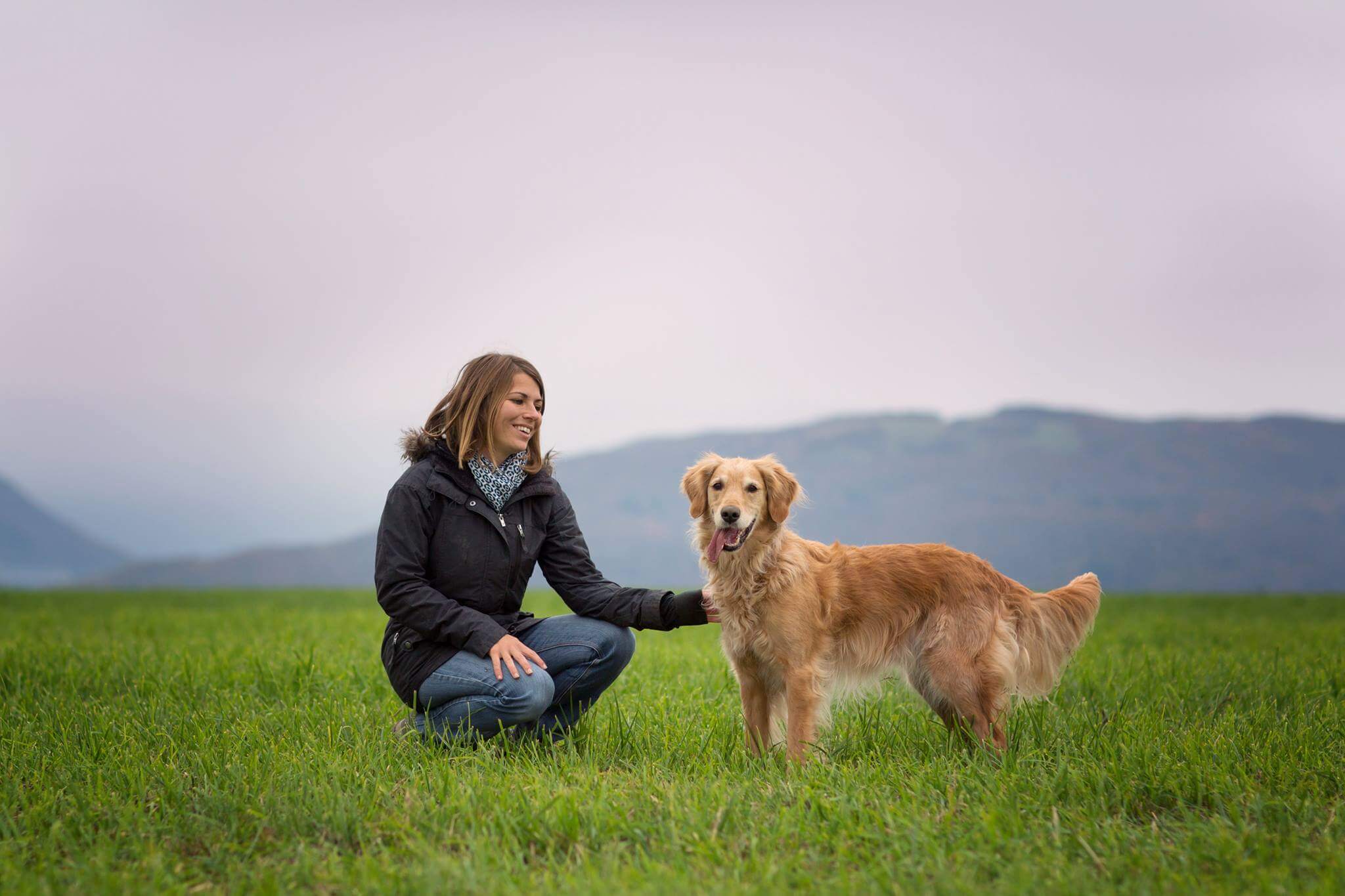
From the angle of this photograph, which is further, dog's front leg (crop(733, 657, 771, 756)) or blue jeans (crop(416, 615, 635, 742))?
dog's front leg (crop(733, 657, 771, 756))

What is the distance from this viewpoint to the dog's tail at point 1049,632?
4.48 m

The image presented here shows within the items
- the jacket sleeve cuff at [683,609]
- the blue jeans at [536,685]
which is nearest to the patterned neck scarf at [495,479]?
the blue jeans at [536,685]

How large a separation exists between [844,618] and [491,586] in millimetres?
1709

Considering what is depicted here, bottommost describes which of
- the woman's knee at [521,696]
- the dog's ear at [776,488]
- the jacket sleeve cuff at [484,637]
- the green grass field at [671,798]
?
the green grass field at [671,798]

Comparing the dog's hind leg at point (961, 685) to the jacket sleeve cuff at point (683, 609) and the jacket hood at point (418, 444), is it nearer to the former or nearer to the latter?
the jacket sleeve cuff at point (683, 609)

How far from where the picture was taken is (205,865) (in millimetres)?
2969

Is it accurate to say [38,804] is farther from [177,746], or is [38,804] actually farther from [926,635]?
A: [926,635]

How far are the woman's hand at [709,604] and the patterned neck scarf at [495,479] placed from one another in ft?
3.48

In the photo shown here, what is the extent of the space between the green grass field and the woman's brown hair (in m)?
1.37

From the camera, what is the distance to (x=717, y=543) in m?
4.13

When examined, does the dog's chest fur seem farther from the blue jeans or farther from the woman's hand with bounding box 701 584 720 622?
the blue jeans

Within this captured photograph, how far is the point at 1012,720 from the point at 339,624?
7.88 meters

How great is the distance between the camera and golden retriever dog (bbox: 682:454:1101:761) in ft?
13.5

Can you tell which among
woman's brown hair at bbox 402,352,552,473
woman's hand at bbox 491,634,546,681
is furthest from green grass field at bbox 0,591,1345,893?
woman's brown hair at bbox 402,352,552,473
